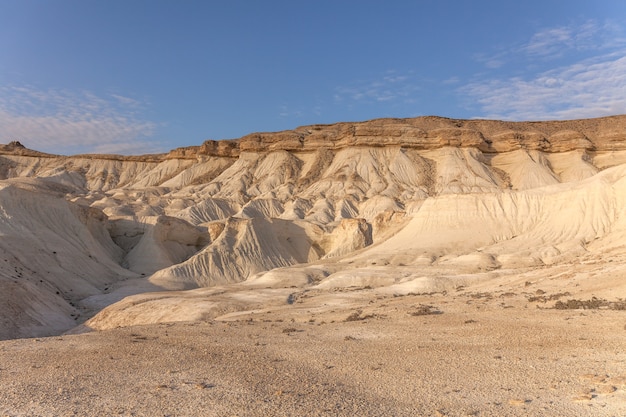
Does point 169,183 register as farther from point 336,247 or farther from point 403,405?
point 403,405

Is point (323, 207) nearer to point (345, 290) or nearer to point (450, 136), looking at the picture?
point (450, 136)

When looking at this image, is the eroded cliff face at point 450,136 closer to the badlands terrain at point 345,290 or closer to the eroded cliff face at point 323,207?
the eroded cliff face at point 323,207

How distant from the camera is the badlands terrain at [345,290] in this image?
8.17 metres

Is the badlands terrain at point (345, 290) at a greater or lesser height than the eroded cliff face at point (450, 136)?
lesser

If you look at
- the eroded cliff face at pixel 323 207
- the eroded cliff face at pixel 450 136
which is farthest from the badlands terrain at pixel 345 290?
the eroded cliff face at pixel 450 136

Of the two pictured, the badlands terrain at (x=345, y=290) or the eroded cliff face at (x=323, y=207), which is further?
the eroded cliff face at (x=323, y=207)

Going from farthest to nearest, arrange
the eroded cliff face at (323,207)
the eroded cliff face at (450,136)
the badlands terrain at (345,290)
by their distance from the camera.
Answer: the eroded cliff face at (450,136) < the eroded cliff face at (323,207) < the badlands terrain at (345,290)

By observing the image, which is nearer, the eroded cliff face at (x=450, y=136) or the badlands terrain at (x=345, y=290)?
the badlands terrain at (x=345, y=290)

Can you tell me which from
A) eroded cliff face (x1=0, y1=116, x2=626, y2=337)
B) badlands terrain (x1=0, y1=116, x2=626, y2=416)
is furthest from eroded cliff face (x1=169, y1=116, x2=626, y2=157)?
badlands terrain (x1=0, y1=116, x2=626, y2=416)

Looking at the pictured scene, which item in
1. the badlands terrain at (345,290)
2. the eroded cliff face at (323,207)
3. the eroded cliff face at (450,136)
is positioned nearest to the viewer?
the badlands terrain at (345,290)

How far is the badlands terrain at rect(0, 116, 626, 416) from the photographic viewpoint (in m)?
8.17

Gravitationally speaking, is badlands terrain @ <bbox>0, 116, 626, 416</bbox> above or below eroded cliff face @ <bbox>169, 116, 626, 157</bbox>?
below

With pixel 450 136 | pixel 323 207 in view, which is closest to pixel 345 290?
pixel 323 207

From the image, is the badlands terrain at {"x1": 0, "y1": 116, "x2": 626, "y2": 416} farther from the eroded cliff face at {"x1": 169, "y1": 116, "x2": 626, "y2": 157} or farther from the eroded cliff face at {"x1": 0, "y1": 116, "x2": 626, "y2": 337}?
the eroded cliff face at {"x1": 169, "y1": 116, "x2": 626, "y2": 157}
